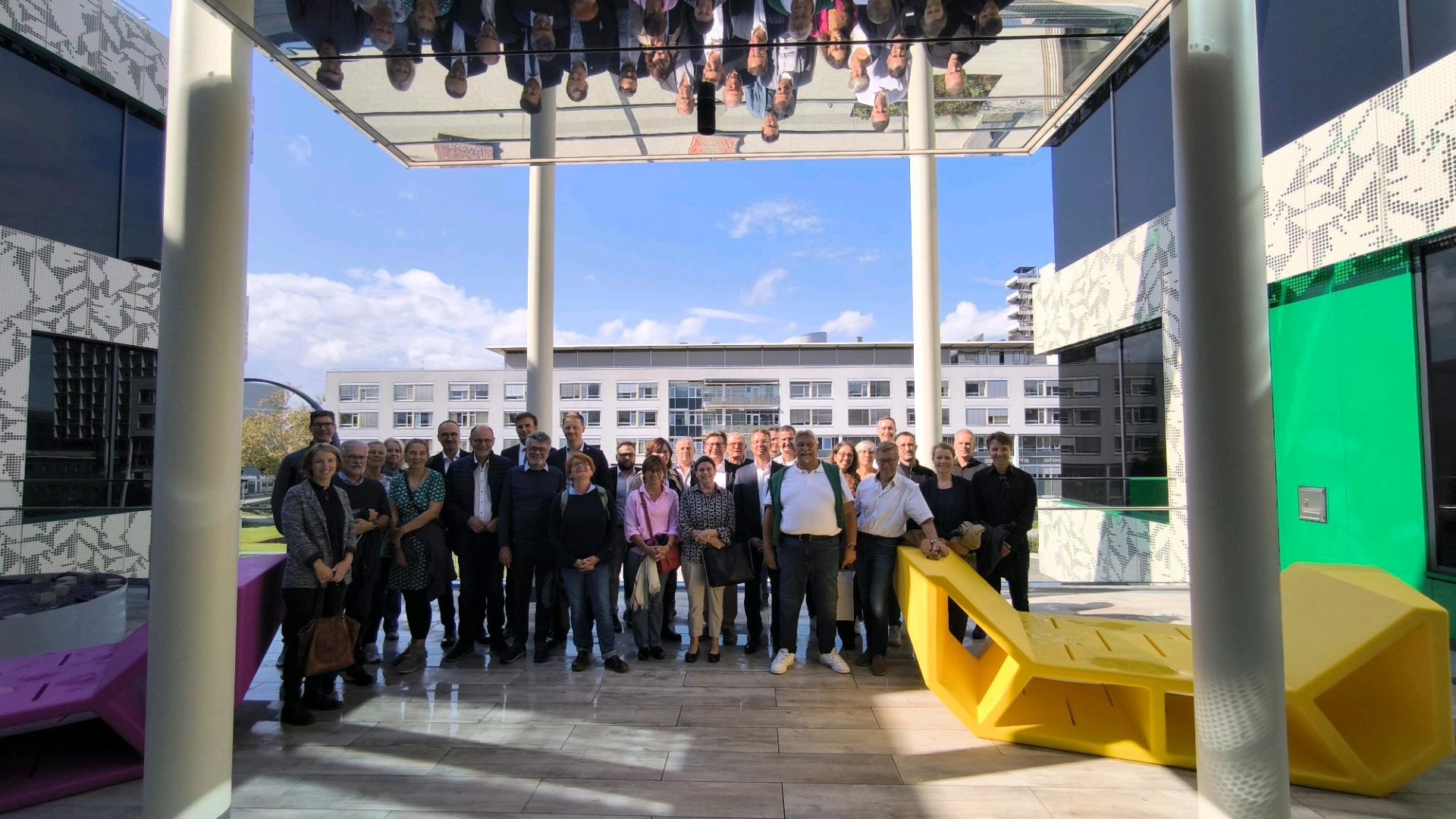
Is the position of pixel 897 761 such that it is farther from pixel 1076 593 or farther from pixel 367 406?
pixel 367 406

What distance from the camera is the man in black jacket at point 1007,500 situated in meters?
5.27

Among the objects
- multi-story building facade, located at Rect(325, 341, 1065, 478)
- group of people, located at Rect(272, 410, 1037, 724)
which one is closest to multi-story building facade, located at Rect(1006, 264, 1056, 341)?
multi-story building facade, located at Rect(325, 341, 1065, 478)

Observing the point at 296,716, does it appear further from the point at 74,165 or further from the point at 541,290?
the point at 74,165

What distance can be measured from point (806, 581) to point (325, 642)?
303 centimetres

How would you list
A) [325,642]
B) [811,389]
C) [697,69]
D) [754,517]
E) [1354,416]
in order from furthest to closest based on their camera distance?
[811,389]
[1354,416]
[754,517]
[325,642]
[697,69]

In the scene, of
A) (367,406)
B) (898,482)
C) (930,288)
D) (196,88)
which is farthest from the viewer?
(367,406)

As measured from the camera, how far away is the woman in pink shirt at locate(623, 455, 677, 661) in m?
5.12

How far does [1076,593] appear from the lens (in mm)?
7504

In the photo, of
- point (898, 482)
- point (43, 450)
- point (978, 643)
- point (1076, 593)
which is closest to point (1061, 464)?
point (1076, 593)

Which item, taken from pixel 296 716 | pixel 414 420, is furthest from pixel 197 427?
pixel 414 420

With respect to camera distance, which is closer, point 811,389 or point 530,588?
point 530,588

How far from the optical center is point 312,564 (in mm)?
4074

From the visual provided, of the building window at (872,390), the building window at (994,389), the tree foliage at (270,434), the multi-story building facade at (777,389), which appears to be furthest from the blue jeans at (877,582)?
the building window at (994,389)

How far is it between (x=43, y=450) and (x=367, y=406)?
2380 inches
